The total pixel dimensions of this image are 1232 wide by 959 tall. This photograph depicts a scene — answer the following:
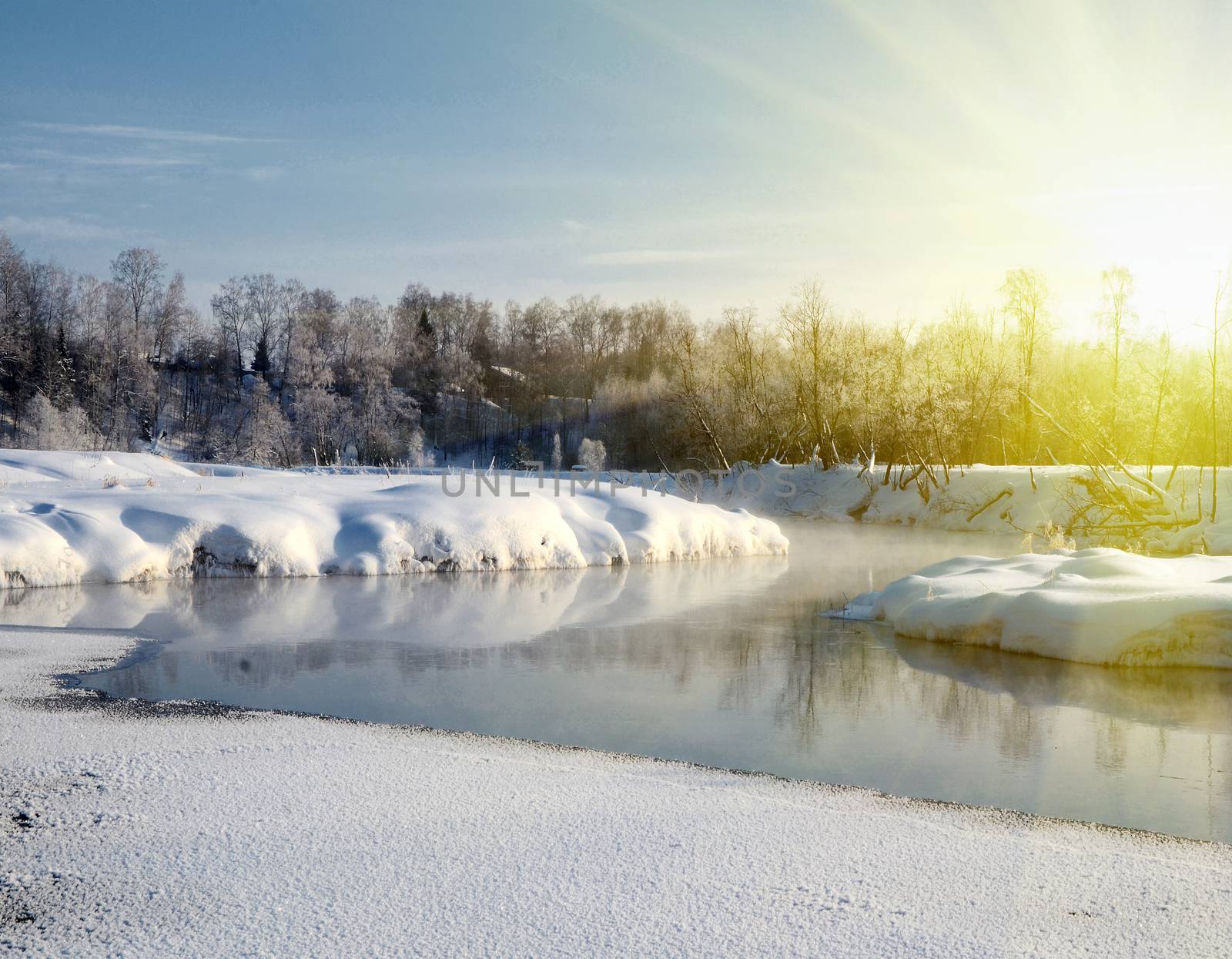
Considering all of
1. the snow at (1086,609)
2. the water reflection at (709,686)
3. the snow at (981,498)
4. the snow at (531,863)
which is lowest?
the water reflection at (709,686)

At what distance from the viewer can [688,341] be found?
136 feet

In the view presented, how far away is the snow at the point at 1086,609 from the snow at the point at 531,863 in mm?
4624

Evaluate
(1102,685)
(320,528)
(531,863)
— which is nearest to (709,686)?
(1102,685)

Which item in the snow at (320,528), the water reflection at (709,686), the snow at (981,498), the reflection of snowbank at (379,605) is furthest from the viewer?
the snow at (981,498)

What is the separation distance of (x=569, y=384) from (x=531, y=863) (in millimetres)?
59447

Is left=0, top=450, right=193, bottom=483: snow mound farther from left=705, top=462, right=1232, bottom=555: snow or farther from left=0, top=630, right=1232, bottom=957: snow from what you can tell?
left=705, top=462, right=1232, bottom=555: snow

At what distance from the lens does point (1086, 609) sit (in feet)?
28.1

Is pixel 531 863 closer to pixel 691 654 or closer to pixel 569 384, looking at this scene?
pixel 691 654

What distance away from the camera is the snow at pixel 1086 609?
27.0ft

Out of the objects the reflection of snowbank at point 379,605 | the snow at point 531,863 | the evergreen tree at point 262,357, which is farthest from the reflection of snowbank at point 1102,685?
the evergreen tree at point 262,357

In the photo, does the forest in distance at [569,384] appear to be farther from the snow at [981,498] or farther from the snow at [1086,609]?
the snow at [1086,609]

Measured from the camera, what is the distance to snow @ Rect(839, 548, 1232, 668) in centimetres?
822

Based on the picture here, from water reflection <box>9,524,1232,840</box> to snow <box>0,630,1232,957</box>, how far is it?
32.9 inches

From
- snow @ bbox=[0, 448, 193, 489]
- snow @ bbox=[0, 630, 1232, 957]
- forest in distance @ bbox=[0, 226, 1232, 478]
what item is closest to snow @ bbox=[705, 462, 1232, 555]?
forest in distance @ bbox=[0, 226, 1232, 478]
